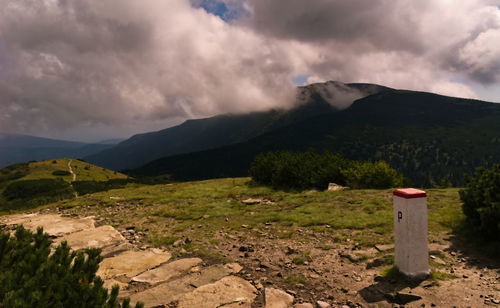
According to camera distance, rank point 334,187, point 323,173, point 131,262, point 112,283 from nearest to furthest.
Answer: point 112,283 < point 131,262 < point 334,187 < point 323,173

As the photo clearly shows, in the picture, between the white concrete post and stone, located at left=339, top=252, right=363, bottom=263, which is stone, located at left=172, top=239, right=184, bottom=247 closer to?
stone, located at left=339, top=252, right=363, bottom=263

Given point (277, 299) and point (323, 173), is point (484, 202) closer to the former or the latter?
point (277, 299)

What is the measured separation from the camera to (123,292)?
7465 mm

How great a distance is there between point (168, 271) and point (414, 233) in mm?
7111

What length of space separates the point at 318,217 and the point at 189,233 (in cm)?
622

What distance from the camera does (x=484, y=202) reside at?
9.61 metres

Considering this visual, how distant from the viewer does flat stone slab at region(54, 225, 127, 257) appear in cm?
1121

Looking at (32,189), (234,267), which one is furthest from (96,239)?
(32,189)

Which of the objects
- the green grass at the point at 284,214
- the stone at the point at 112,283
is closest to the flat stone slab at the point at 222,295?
the stone at the point at 112,283

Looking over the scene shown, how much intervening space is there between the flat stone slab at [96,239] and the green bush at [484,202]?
12.8 m

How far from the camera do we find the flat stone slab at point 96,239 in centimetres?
1121

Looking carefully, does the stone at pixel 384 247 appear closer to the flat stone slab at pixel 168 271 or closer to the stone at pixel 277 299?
the stone at pixel 277 299

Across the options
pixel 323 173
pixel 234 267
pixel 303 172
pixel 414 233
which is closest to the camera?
pixel 414 233

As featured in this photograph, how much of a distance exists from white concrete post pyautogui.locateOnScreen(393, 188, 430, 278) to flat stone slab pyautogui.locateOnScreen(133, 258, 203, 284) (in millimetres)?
6201
